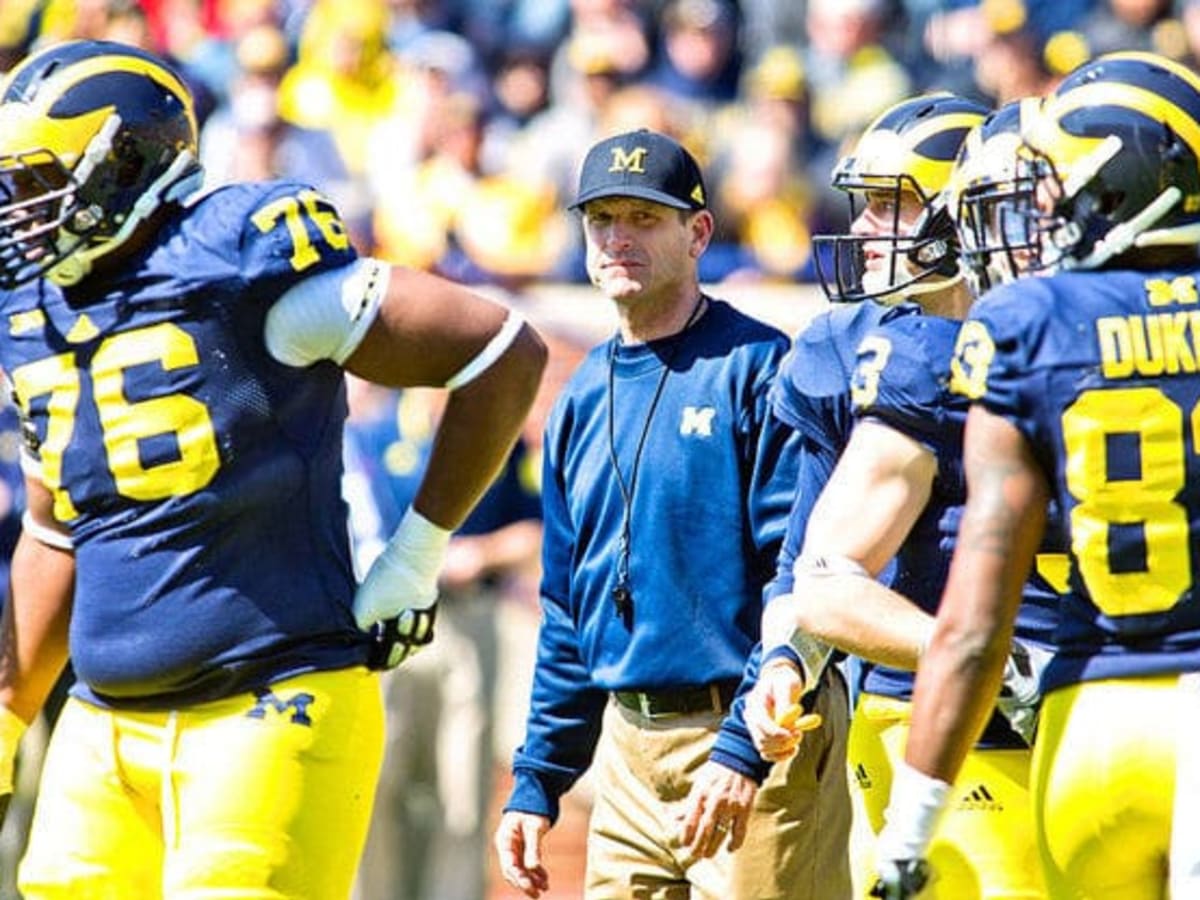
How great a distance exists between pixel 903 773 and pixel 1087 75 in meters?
1.10

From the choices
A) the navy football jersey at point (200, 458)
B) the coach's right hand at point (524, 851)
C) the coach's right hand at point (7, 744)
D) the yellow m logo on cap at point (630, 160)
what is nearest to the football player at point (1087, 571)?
the navy football jersey at point (200, 458)

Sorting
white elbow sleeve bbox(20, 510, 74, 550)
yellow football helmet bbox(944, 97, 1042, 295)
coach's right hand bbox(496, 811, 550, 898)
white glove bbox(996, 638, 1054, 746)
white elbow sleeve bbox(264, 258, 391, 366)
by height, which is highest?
yellow football helmet bbox(944, 97, 1042, 295)

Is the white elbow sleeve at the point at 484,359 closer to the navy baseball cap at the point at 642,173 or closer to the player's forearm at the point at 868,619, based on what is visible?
the navy baseball cap at the point at 642,173

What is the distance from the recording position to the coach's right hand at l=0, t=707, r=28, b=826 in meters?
4.92

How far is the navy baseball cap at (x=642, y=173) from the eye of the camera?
5.21 meters

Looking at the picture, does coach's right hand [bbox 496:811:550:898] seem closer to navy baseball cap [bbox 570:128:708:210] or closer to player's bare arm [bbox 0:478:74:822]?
player's bare arm [bbox 0:478:74:822]

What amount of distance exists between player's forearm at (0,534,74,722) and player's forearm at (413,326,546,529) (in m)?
0.70

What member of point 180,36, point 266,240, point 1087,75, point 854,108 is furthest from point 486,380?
point 180,36

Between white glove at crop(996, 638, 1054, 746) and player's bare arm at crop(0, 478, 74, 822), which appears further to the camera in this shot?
player's bare arm at crop(0, 478, 74, 822)

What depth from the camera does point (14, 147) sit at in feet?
15.2

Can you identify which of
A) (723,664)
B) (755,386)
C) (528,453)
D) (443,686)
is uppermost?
(755,386)

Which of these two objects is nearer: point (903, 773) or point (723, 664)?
point (903, 773)

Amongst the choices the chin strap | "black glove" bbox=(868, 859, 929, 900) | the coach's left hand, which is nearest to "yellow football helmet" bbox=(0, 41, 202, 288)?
the chin strap

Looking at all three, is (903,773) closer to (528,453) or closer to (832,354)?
(832,354)
